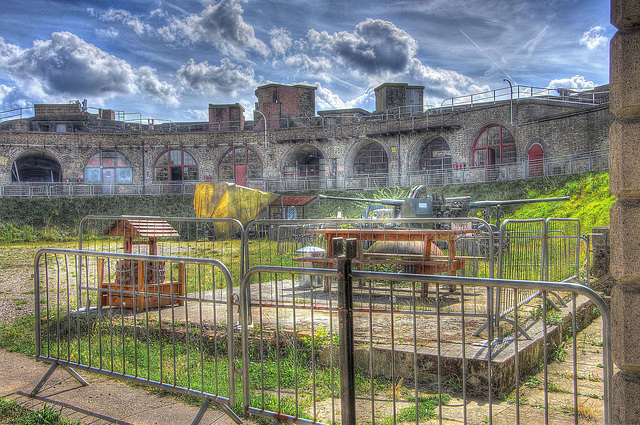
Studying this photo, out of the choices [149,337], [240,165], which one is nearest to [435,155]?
[240,165]

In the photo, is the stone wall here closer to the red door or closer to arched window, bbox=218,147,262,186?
arched window, bbox=218,147,262,186

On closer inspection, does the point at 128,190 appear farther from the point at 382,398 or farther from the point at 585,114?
the point at 382,398

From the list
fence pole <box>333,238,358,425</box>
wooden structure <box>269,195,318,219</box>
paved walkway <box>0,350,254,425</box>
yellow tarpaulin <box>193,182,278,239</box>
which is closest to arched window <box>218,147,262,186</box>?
wooden structure <box>269,195,318,219</box>

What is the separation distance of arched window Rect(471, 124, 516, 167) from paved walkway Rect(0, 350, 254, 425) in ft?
85.4

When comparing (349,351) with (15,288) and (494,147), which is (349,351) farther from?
(494,147)

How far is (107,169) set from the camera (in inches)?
1373

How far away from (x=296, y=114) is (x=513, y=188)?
21277 mm

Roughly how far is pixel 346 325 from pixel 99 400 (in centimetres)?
249

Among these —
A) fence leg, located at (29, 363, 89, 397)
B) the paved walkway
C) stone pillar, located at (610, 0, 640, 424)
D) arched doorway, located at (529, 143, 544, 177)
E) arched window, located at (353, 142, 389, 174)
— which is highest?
arched window, located at (353, 142, 389, 174)

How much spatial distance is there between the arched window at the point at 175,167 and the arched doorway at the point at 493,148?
19231mm

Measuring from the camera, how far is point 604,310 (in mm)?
2262

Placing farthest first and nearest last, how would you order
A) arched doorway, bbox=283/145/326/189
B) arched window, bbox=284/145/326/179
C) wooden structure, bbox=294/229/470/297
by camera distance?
1. arched window, bbox=284/145/326/179
2. arched doorway, bbox=283/145/326/189
3. wooden structure, bbox=294/229/470/297

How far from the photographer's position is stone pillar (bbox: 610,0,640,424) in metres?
2.20

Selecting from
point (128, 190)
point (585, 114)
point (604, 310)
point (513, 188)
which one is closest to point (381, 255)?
point (604, 310)
